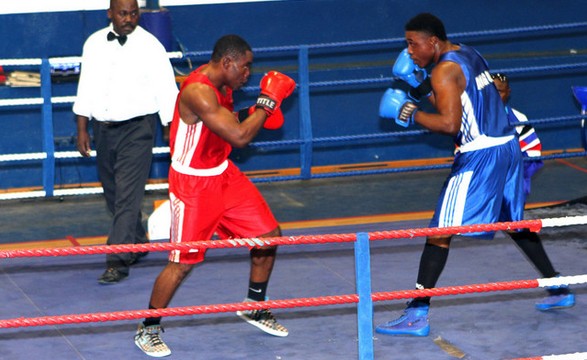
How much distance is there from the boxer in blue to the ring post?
1.19m

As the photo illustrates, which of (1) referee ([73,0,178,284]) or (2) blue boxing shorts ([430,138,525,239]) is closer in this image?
(2) blue boxing shorts ([430,138,525,239])

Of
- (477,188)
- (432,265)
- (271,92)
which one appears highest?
(271,92)

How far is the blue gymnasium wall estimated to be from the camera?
923 cm

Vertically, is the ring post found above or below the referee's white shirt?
below

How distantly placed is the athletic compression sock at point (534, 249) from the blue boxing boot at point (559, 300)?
12 centimetres

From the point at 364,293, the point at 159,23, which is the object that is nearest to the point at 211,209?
the point at 364,293

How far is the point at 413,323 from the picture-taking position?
5547 mm

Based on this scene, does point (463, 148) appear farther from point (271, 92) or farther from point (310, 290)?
point (310, 290)

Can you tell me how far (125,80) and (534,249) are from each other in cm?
262

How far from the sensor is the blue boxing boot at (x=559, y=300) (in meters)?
5.91

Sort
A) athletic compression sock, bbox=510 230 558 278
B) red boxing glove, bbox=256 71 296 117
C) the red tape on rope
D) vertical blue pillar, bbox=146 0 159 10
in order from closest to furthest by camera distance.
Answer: the red tape on rope < red boxing glove, bbox=256 71 296 117 < athletic compression sock, bbox=510 230 558 278 < vertical blue pillar, bbox=146 0 159 10

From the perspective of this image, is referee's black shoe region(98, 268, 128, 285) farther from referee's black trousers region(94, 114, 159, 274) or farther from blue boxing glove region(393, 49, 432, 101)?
blue boxing glove region(393, 49, 432, 101)

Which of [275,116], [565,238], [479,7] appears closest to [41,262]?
[275,116]

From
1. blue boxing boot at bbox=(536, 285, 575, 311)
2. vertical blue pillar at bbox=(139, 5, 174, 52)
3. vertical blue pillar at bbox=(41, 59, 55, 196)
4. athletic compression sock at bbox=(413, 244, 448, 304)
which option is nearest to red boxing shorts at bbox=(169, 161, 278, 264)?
athletic compression sock at bbox=(413, 244, 448, 304)
